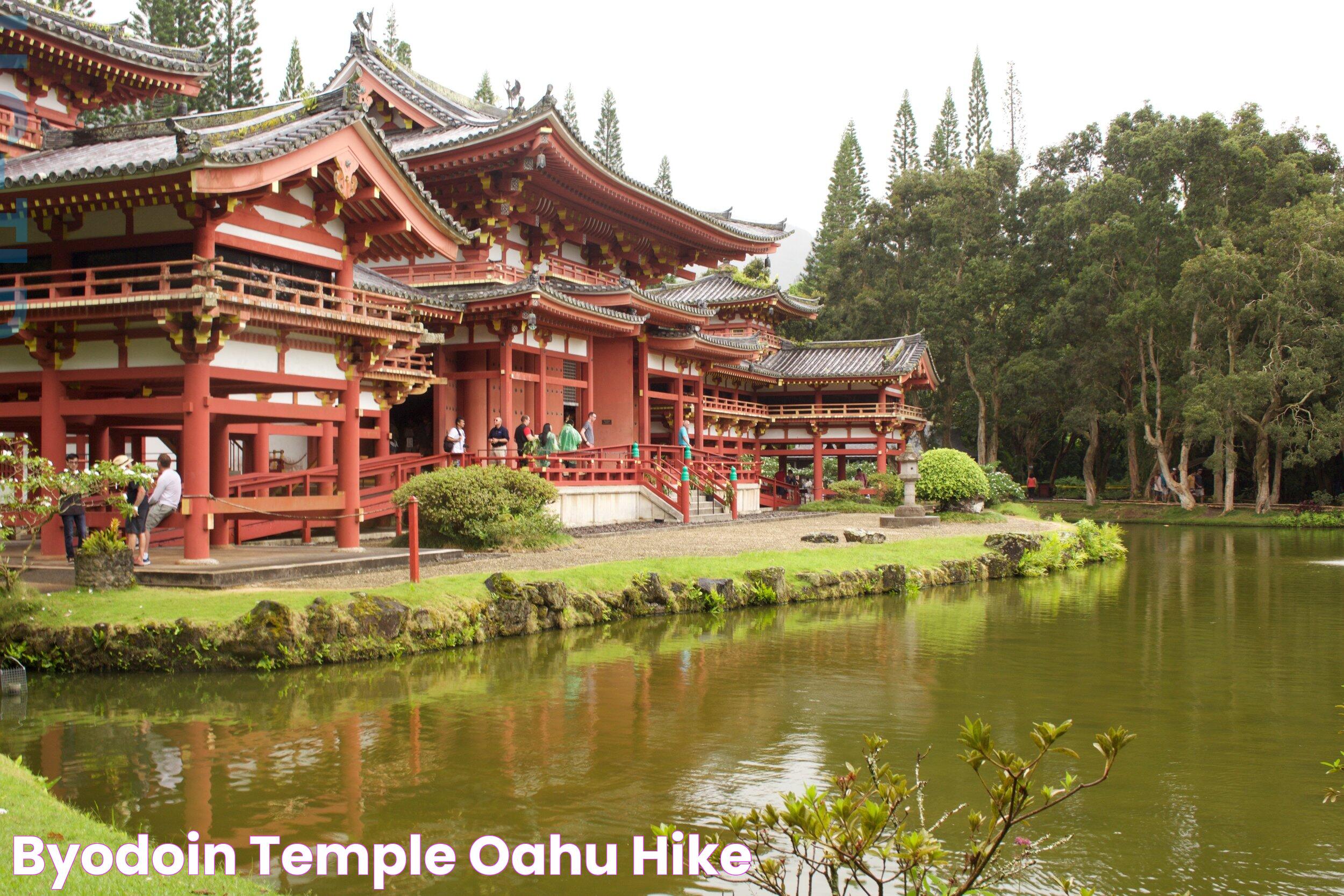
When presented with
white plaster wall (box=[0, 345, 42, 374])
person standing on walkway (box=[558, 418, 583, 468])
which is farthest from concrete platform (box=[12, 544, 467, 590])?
person standing on walkway (box=[558, 418, 583, 468])

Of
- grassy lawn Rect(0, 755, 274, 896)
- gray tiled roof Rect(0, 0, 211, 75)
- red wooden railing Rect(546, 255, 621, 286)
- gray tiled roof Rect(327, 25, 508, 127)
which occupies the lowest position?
grassy lawn Rect(0, 755, 274, 896)

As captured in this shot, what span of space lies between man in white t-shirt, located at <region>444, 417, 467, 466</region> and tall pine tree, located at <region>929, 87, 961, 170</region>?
46.8 meters

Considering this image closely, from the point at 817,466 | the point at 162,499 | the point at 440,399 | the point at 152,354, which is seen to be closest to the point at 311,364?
the point at 152,354

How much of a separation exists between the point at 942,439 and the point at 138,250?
48.2 metres

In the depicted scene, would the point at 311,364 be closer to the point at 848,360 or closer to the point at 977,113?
the point at 848,360

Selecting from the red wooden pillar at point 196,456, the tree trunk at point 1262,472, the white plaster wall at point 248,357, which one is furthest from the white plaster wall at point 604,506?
the tree trunk at point 1262,472

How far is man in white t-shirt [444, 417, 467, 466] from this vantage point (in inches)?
862

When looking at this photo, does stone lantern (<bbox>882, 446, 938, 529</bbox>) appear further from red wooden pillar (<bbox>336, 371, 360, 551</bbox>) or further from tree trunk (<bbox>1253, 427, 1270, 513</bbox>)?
tree trunk (<bbox>1253, 427, 1270, 513</bbox>)

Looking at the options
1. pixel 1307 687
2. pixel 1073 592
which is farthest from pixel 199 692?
pixel 1073 592

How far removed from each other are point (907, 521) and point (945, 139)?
44.3 meters

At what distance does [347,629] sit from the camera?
11.2m

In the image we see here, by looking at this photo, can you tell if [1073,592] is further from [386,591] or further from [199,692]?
[199,692]

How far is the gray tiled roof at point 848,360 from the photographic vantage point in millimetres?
38500

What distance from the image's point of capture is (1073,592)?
18281 mm
